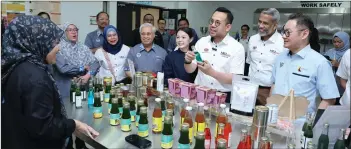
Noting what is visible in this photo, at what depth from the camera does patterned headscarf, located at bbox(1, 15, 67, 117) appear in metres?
1.37

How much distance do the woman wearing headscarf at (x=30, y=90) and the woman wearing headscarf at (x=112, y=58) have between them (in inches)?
56.5

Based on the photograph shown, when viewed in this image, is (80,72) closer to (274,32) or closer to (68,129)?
(68,129)

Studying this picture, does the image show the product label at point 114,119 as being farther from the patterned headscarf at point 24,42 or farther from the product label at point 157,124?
the patterned headscarf at point 24,42

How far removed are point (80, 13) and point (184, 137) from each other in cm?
473

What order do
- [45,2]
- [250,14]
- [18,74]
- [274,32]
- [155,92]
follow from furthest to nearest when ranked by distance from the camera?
[250,14], [45,2], [274,32], [155,92], [18,74]

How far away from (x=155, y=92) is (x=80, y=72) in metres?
0.84

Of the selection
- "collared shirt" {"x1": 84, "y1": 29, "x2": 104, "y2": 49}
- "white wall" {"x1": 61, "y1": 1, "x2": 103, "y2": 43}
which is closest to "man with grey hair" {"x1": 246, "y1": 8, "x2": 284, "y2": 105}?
"collared shirt" {"x1": 84, "y1": 29, "x2": 104, "y2": 49}

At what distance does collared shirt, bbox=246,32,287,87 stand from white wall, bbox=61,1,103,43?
364 cm

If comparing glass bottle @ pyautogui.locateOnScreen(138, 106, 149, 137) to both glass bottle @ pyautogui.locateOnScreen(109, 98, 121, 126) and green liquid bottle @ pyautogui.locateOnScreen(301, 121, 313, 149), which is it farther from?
green liquid bottle @ pyautogui.locateOnScreen(301, 121, 313, 149)

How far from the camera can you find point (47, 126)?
135 centimetres

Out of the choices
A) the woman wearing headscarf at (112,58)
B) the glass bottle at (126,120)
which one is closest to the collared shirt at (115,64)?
the woman wearing headscarf at (112,58)

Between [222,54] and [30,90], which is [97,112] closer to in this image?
[30,90]

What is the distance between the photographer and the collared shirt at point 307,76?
1770 mm

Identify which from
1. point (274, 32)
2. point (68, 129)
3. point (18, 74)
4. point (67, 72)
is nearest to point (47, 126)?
point (68, 129)
